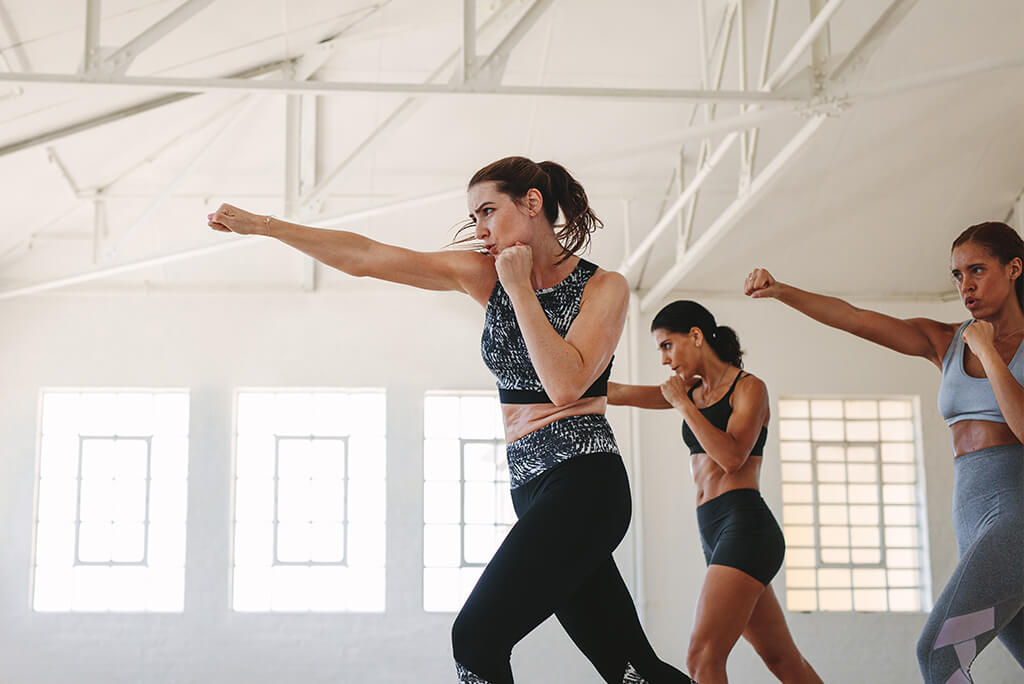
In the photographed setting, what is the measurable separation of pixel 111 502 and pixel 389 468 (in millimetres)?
2363

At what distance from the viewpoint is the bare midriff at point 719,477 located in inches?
150

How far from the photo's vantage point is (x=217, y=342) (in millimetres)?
8898

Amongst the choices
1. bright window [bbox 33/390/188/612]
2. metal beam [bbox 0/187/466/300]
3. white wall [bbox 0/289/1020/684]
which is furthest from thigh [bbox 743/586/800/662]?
bright window [bbox 33/390/188/612]

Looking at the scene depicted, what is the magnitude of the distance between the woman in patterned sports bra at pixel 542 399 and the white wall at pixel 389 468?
6.74 metres

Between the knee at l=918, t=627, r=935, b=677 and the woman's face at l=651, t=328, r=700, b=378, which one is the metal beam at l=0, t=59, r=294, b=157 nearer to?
the woman's face at l=651, t=328, r=700, b=378

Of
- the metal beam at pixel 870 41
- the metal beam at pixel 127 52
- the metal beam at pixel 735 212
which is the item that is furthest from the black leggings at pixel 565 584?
the metal beam at pixel 735 212

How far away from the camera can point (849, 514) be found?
898cm

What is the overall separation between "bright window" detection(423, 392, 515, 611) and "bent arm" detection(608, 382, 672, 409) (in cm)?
502

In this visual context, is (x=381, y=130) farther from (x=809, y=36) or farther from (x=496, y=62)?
(x=809, y=36)

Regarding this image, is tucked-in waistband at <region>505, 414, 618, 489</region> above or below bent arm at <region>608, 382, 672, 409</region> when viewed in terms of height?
below

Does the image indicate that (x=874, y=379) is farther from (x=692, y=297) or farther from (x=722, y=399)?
(x=722, y=399)

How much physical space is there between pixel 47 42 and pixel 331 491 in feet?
15.4

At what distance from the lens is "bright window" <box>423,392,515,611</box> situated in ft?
28.9

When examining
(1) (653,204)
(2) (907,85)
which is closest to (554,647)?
(1) (653,204)
